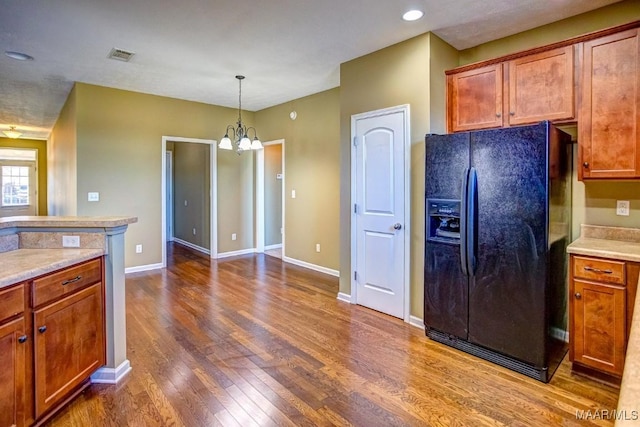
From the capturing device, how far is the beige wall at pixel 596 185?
105 inches

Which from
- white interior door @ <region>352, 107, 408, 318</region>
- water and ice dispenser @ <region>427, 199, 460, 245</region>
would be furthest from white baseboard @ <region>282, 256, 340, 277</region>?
water and ice dispenser @ <region>427, 199, 460, 245</region>

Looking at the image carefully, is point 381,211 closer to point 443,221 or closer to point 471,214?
point 443,221

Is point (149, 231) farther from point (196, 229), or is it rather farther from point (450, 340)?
point (450, 340)

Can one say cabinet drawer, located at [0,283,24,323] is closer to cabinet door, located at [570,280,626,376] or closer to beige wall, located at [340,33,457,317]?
beige wall, located at [340,33,457,317]

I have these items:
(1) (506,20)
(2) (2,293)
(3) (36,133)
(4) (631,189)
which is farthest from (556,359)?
(3) (36,133)

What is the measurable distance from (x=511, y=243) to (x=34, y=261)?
306cm

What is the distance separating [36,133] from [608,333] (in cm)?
1267

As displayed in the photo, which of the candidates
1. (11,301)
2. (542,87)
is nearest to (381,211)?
(542,87)

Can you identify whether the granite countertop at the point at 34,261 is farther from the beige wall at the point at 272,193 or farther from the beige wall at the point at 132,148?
the beige wall at the point at 272,193

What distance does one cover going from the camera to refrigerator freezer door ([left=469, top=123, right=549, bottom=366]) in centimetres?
238

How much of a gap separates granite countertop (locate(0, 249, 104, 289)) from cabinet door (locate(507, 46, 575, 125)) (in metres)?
3.36

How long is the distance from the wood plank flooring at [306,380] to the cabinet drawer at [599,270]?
0.72 metres

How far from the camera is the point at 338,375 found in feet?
8.08

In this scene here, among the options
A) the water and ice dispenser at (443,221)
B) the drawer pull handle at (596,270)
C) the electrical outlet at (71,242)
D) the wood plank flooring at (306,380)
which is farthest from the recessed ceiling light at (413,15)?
the electrical outlet at (71,242)
